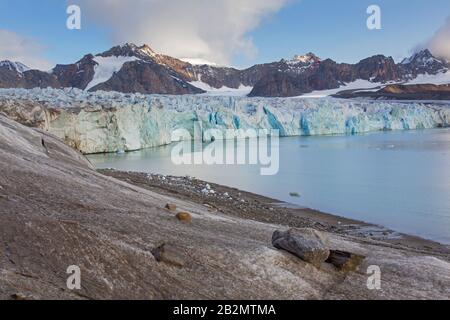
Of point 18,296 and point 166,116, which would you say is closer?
point 18,296

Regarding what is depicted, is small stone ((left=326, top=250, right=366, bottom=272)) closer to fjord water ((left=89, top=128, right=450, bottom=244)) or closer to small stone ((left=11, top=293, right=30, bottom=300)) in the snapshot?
small stone ((left=11, top=293, right=30, bottom=300))

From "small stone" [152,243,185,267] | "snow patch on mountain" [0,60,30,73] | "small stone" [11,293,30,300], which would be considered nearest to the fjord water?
"small stone" [152,243,185,267]

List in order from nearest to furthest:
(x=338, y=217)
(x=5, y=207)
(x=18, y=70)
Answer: (x=5, y=207)
(x=338, y=217)
(x=18, y=70)

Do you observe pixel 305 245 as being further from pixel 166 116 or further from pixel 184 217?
pixel 166 116

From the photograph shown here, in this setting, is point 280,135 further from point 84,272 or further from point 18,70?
point 18,70

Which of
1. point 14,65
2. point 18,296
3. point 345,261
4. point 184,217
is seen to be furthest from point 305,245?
point 14,65

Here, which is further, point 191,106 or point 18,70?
point 18,70
